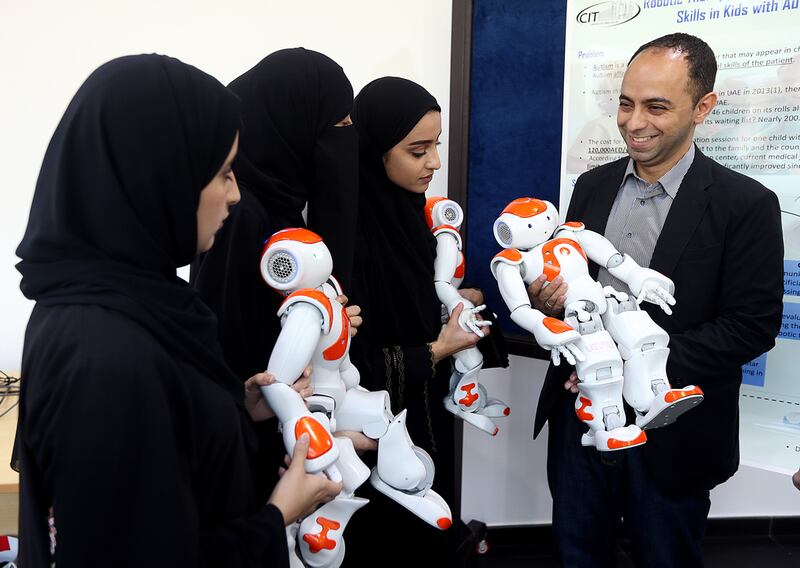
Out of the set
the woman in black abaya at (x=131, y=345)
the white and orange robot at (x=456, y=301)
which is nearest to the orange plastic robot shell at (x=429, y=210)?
the white and orange robot at (x=456, y=301)

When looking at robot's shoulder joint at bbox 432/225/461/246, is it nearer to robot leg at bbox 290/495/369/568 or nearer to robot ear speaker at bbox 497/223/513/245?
robot ear speaker at bbox 497/223/513/245

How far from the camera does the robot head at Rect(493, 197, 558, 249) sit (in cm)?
157

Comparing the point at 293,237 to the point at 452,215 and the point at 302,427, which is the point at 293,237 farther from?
the point at 452,215

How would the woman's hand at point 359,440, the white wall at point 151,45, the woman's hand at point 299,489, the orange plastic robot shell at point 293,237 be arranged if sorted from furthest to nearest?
1. the white wall at point 151,45
2. the woman's hand at point 359,440
3. the orange plastic robot shell at point 293,237
4. the woman's hand at point 299,489

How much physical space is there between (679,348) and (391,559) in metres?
0.95

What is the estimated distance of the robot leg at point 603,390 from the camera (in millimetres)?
1441

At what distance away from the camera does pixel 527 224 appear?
1.57m

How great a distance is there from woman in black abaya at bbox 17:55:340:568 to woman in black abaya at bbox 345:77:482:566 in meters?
0.72

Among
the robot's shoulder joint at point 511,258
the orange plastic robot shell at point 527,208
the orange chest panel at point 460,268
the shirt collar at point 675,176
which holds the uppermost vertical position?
the shirt collar at point 675,176

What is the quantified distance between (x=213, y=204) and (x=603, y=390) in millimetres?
1025

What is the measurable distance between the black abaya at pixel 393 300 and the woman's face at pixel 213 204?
69cm

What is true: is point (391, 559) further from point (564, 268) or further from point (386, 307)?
point (564, 268)

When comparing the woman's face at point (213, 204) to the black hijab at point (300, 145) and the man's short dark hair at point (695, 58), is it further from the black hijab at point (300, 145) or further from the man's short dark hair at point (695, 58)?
the man's short dark hair at point (695, 58)

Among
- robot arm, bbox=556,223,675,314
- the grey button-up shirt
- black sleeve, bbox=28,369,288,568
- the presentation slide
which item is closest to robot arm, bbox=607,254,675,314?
robot arm, bbox=556,223,675,314
